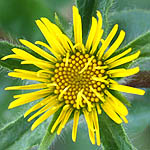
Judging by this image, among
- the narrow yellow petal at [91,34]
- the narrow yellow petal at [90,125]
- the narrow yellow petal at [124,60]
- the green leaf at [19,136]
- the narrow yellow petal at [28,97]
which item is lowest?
the narrow yellow petal at [90,125]

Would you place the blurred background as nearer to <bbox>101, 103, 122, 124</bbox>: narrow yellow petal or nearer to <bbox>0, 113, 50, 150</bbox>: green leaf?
<bbox>0, 113, 50, 150</bbox>: green leaf

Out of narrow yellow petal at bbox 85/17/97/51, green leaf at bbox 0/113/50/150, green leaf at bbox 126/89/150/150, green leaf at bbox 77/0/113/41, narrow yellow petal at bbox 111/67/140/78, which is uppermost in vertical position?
green leaf at bbox 77/0/113/41

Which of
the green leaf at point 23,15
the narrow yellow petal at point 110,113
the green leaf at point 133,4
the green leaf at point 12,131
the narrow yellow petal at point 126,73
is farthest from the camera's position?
the green leaf at point 133,4

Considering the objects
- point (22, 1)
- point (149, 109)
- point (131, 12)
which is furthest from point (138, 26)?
point (22, 1)

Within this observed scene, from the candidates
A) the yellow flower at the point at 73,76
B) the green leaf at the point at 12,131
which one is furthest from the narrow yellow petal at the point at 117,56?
the green leaf at the point at 12,131

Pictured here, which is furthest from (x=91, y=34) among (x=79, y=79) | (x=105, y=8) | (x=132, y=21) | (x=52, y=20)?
(x=132, y=21)

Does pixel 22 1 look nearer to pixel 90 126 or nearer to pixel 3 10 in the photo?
pixel 3 10

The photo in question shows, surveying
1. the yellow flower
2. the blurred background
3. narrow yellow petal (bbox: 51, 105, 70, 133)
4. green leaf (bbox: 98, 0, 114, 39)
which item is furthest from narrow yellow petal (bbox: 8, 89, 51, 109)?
the blurred background

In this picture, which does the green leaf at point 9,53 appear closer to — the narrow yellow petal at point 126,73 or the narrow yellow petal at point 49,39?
the narrow yellow petal at point 49,39
